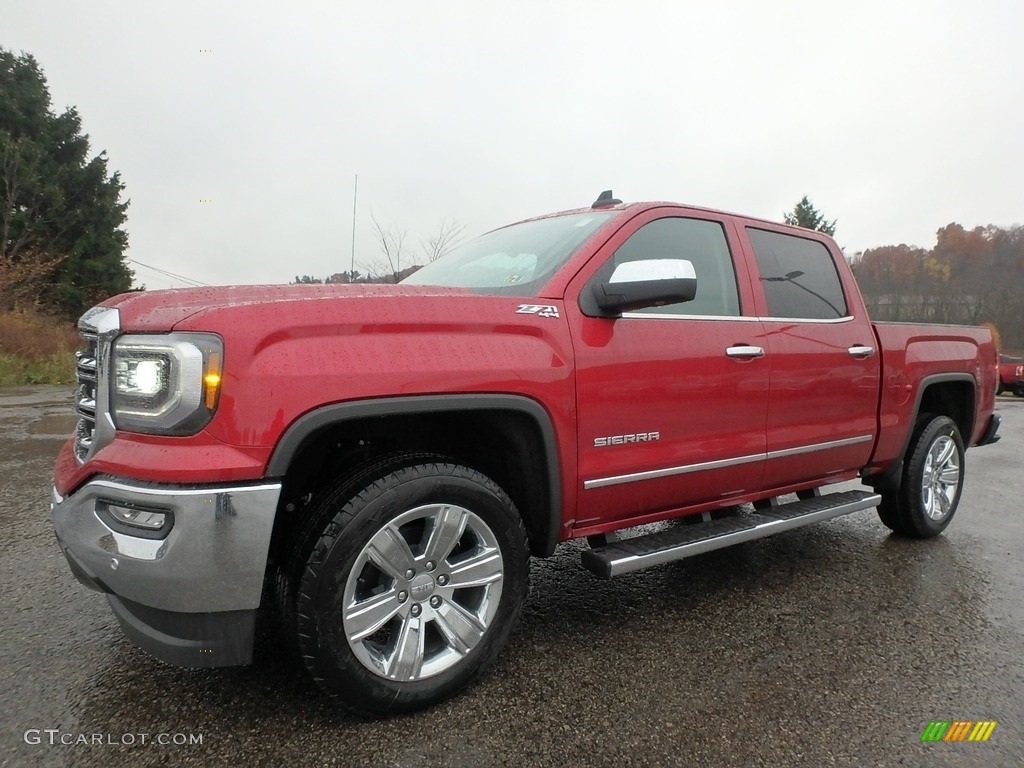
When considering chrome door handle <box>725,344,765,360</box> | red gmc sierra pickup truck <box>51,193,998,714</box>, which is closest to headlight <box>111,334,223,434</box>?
red gmc sierra pickup truck <box>51,193,998,714</box>

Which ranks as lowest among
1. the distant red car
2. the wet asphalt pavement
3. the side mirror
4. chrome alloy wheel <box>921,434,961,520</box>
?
the distant red car

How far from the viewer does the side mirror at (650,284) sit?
2253 millimetres

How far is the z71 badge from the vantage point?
222cm

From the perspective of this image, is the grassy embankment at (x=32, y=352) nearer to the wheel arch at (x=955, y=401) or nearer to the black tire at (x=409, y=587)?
the black tire at (x=409, y=587)

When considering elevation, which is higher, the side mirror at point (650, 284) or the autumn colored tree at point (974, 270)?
the autumn colored tree at point (974, 270)

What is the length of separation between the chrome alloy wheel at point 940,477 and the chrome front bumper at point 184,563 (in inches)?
158

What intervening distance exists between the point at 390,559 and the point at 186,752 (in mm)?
788

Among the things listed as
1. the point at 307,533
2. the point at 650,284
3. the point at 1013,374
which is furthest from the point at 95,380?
the point at 1013,374

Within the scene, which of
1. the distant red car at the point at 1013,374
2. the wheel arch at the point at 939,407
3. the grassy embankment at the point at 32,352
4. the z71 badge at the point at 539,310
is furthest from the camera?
the distant red car at the point at 1013,374

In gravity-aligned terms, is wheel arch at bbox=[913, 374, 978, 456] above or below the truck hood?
below

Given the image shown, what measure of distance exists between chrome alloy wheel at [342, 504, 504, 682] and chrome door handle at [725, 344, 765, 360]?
139 cm

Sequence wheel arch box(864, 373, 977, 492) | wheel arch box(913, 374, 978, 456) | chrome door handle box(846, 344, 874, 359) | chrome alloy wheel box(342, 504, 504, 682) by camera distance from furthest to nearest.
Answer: wheel arch box(913, 374, 978, 456)
wheel arch box(864, 373, 977, 492)
chrome door handle box(846, 344, 874, 359)
chrome alloy wheel box(342, 504, 504, 682)

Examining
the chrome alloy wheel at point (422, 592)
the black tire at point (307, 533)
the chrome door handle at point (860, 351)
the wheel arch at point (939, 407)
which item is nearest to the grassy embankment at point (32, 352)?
the black tire at point (307, 533)

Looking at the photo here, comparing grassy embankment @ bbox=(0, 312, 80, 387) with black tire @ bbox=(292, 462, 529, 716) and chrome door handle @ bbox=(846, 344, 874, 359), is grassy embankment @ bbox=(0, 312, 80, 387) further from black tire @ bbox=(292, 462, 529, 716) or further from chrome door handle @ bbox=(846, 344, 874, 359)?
chrome door handle @ bbox=(846, 344, 874, 359)
